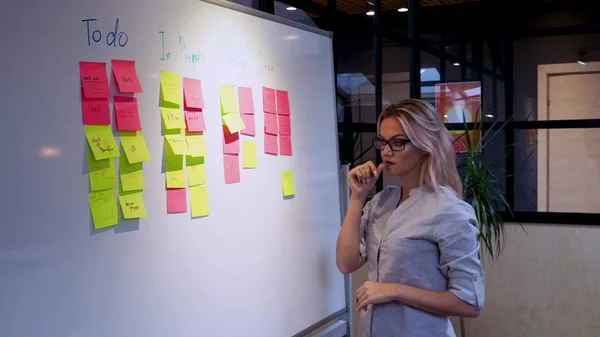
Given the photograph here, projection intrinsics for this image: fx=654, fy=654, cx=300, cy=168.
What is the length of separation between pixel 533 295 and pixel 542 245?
12.5 inches

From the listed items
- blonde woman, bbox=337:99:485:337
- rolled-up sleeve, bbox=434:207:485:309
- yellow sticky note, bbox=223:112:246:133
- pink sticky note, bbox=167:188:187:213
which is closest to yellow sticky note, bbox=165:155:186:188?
pink sticky note, bbox=167:188:187:213

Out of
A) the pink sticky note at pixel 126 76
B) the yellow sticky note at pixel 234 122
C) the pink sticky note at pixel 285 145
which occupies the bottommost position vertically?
the pink sticky note at pixel 285 145

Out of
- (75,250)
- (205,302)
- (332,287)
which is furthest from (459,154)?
(75,250)

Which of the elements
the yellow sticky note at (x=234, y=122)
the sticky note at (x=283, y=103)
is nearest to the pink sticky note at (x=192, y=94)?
the yellow sticky note at (x=234, y=122)

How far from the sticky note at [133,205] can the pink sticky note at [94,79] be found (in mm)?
245

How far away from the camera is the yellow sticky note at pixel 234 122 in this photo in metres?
1.95

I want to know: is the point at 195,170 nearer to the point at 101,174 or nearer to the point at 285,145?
the point at 101,174

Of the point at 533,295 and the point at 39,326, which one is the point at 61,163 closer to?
the point at 39,326

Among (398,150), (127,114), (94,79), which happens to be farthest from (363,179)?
(94,79)

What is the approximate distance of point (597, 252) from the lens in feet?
12.9

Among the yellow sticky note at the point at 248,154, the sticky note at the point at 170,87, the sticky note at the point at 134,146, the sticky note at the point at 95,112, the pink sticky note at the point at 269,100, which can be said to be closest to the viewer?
the sticky note at the point at 95,112

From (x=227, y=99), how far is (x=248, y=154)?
20cm

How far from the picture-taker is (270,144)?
2.19 meters

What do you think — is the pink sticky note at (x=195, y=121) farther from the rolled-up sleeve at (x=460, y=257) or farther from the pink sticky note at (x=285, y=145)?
the rolled-up sleeve at (x=460, y=257)
